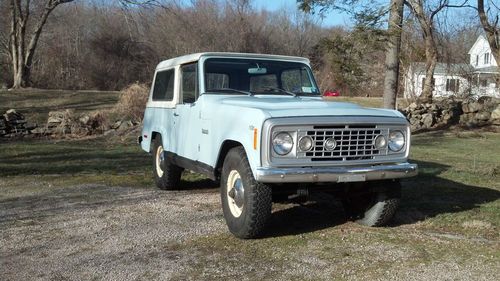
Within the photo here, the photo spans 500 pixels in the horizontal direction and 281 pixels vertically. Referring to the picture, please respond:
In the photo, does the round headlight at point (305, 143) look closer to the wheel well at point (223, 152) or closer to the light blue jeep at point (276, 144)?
the light blue jeep at point (276, 144)

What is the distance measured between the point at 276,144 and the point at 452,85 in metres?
27.5

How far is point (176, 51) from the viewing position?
142 ft

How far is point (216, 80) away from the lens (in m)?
7.24

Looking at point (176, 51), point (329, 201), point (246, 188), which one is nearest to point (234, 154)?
point (246, 188)

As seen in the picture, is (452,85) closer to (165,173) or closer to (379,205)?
(165,173)

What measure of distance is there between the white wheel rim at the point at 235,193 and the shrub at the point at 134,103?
16285 millimetres

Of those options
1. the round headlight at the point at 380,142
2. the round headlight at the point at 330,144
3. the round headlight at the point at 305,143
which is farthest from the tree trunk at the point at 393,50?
the round headlight at the point at 305,143

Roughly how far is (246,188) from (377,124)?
1.46 meters

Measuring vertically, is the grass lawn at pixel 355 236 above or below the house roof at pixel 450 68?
below

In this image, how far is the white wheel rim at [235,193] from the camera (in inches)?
228

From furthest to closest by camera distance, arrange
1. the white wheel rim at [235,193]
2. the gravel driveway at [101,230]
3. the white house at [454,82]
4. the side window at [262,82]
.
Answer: the white house at [454,82]
the side window at [262,82]
the white wheel rim at [235,193]
the gravel driveway at [101,230]

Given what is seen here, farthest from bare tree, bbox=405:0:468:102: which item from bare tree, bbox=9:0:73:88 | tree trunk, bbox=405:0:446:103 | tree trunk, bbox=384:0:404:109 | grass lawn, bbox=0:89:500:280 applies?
bare tree, bbox=9:0:73:88

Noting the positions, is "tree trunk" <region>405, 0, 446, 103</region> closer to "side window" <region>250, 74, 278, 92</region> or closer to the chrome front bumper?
"side window" <region>250, 74, 278, 92</region>

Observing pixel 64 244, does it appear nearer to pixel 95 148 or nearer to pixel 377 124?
pixel 377 124
